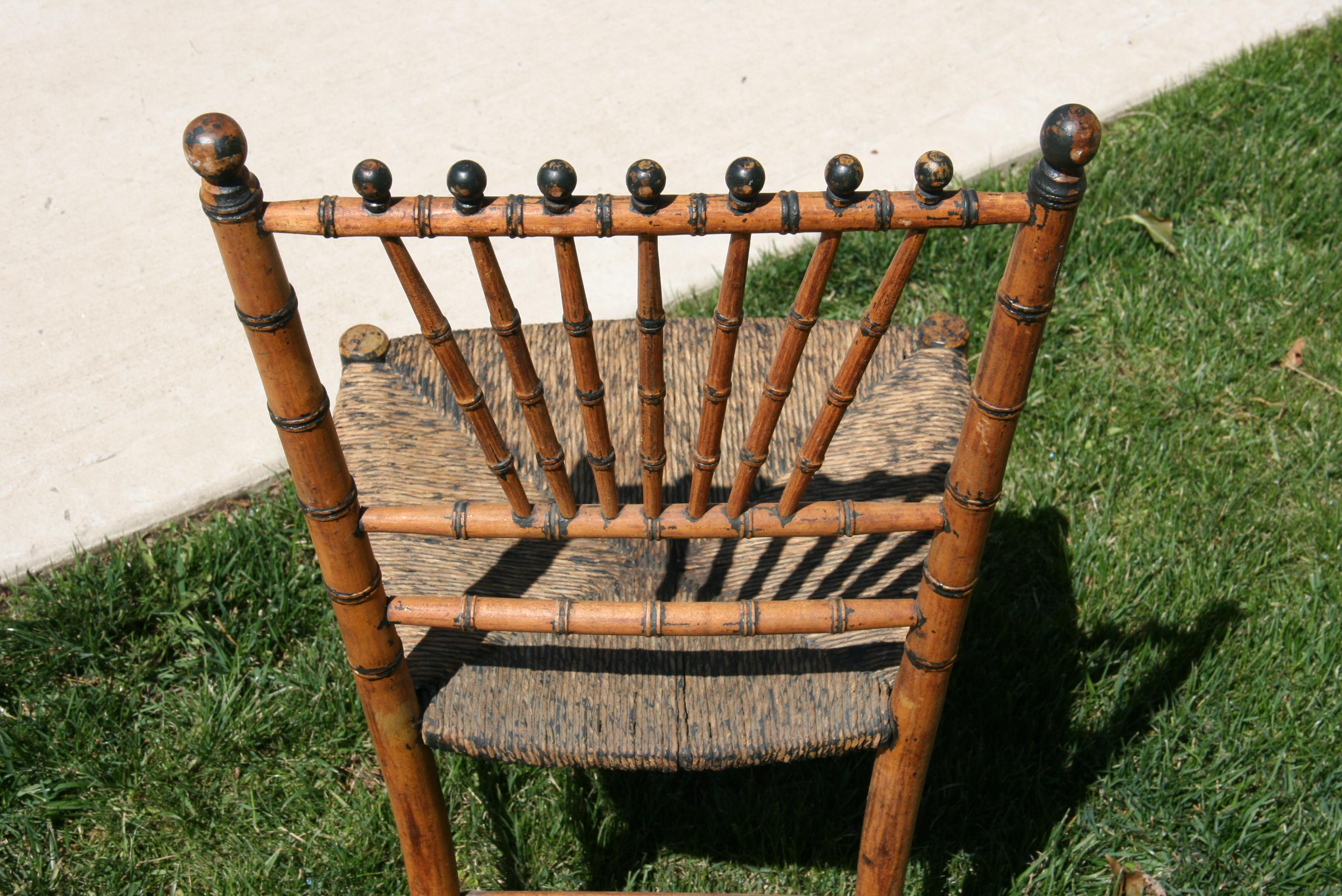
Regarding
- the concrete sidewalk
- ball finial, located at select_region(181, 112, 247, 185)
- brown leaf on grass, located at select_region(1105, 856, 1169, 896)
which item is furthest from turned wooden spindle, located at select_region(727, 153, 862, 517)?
Answer: the concrete sidewalk

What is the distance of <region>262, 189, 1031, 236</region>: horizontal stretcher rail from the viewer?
0.93 metres

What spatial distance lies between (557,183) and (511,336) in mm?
169

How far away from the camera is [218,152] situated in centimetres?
88

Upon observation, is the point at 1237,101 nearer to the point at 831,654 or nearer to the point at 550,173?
the point at 831,654

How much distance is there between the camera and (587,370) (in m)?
1.06

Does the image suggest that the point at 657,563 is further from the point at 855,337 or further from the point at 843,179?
the point at 843,179

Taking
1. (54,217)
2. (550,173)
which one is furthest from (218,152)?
(54,217)

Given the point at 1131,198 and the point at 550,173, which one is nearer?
the point at 550,173

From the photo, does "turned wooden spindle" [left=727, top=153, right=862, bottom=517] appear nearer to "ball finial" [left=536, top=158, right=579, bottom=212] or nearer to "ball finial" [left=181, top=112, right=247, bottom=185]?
"ball finial" [left=536, top=158, right=579, bottom=212]

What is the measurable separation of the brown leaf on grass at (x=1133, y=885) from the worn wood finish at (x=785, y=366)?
3.17 feet

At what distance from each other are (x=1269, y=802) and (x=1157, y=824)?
0.55ft

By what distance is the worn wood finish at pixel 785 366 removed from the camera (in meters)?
0.99

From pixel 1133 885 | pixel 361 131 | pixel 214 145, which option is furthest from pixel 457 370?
pixel 361 131

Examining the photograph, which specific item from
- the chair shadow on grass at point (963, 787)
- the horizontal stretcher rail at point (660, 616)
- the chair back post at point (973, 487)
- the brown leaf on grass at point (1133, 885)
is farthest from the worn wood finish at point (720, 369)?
the brown leaf on grass at point (1133, 885)
